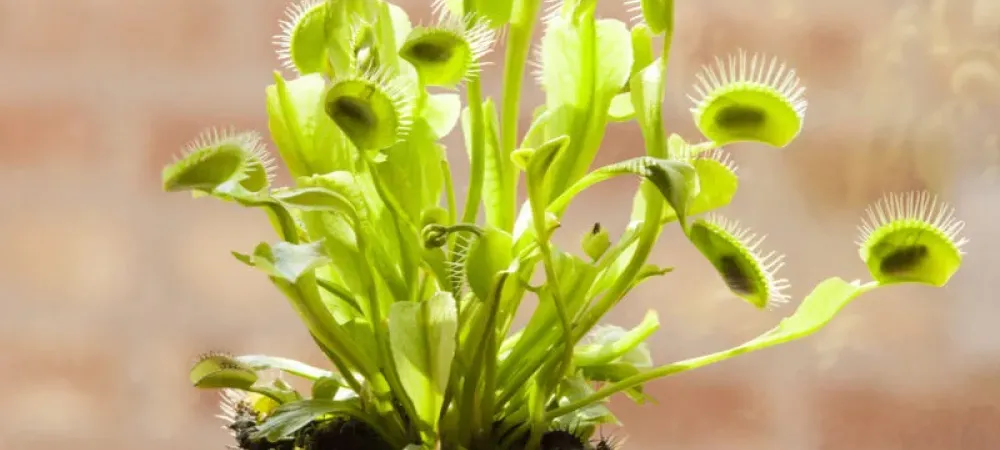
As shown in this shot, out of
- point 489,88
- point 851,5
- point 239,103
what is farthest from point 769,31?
point 239,103

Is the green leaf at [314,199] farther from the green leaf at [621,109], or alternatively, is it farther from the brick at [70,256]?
the brick at [70,256]

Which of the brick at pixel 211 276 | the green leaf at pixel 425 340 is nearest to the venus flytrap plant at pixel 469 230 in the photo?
the green leaf at pixel 425 340

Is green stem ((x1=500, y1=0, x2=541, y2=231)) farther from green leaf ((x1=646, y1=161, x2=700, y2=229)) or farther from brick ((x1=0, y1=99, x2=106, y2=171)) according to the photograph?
brick ((x1=0, y1=99, x2=106, y2=171))

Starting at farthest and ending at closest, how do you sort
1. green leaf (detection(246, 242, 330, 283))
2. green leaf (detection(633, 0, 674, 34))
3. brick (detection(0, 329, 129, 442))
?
brick (detection(0, 329, 129, 442)), green leaf (detection(633, 0, 674, 34)), green leaf (detection(246, 242, 330, 283))

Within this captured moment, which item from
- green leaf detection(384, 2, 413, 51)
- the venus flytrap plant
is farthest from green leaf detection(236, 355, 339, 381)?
green leaf detection(384, 2, 413, 51)

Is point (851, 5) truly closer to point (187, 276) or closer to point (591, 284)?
point (591, 284)
